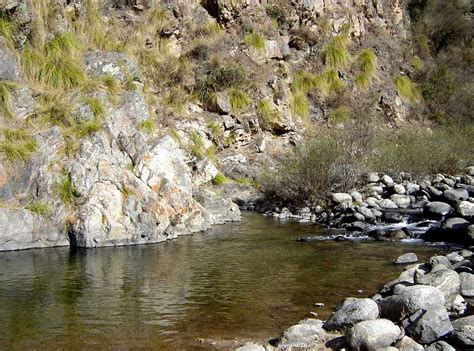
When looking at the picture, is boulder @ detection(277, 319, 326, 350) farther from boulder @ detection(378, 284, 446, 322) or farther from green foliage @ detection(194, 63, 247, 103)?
green foliage @ detection(194, 63, 247, 103)

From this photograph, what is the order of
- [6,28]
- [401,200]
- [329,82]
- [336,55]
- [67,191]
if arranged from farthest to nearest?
[336,55] < [329,82] < [401,200] < [6,28] < [67,191]

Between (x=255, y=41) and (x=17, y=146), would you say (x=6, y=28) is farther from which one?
(x=255, y=41)

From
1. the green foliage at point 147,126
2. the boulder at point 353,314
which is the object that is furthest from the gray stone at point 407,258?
the green foliage at point 147,126

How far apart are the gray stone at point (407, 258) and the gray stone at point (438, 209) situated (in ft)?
21.6

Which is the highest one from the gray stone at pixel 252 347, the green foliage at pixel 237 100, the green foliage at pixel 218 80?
the green foliage at pixel 218 80

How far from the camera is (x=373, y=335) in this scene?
25.7 ft

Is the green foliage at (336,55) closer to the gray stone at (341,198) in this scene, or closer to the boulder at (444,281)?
the gray stone at (341,198)

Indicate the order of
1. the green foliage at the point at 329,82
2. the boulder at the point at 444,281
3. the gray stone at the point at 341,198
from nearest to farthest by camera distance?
the boulder at the point at 444,281, the gray stone at the point at 341,198, the green foliage at the point at 329,82

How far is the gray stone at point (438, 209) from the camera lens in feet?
66.3

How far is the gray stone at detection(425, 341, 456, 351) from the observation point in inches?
301

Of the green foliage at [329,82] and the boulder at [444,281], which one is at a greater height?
the green foliage at [329,82]

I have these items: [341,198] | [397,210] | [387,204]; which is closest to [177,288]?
[341,198]

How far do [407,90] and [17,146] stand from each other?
95.1ft

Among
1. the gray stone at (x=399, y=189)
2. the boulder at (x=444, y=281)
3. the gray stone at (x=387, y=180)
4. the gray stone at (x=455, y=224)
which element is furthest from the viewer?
the gray stone at (x=387, y=180)
